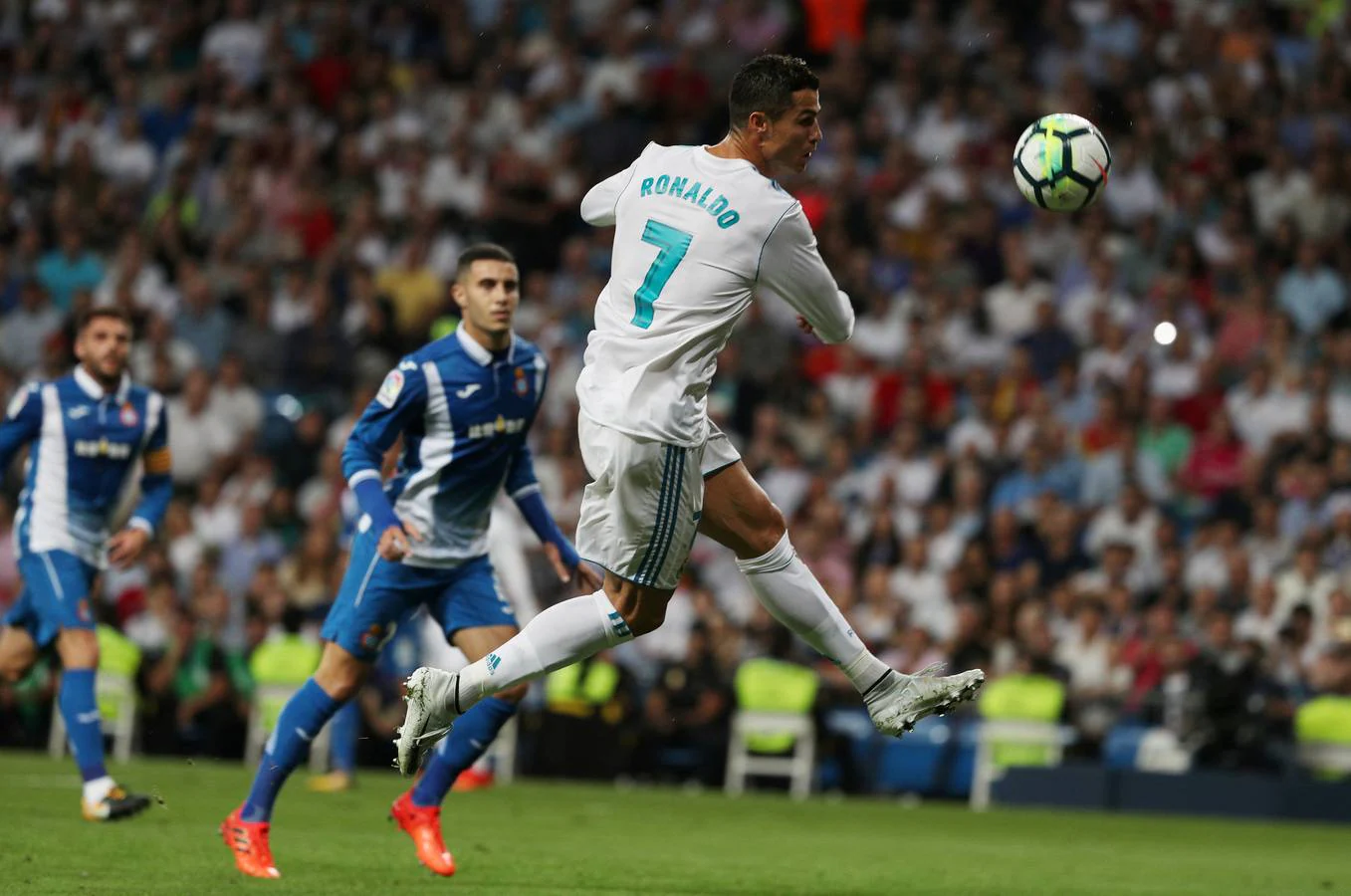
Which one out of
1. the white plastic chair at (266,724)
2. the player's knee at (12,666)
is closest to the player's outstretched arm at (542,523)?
the player's knee at (12,666)

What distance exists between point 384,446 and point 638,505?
1.66 meters

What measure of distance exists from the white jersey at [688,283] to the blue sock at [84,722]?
4.20m

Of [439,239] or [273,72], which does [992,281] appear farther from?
[273,72]

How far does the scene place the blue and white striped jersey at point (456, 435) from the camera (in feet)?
27.8

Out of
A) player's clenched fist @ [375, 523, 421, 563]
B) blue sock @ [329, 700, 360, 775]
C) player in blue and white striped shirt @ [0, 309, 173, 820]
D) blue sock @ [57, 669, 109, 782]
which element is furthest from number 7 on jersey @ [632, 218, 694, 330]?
blue sock @ [329, 700, 360, 775]

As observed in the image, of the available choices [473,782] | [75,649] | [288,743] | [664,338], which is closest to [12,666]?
[75,649]

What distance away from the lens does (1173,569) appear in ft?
53.3

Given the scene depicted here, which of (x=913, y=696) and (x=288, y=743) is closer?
(x=913, y=696)

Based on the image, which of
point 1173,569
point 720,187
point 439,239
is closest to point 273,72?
point 439,239

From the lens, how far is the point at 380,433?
26.9ft

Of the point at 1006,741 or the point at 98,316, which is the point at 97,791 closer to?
the point at 98,316

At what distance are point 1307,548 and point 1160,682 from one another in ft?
5.18

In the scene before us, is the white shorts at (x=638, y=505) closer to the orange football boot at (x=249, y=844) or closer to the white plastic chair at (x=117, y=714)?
the orange football boot at (x=249, y=844)

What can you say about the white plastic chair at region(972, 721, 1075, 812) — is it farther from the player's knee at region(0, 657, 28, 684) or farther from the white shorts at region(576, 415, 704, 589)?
the white shorts at region(576, 415, 704, 589)
